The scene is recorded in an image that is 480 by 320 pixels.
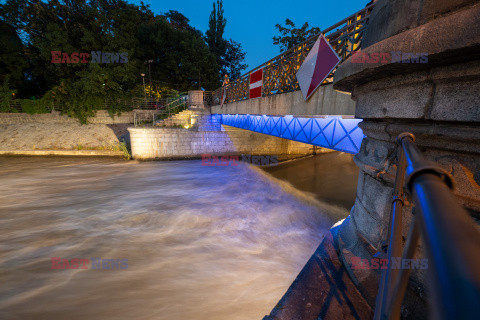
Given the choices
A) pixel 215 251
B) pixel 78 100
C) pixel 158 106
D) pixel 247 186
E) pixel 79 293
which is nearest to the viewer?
pixel 79 293

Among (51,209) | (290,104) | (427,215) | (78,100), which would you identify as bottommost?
(51,209)

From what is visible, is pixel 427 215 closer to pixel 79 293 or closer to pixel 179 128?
pixel 79 293

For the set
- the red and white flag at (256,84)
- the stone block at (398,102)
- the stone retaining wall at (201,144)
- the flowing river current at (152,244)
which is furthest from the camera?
the stone retaining wall at (201,144)

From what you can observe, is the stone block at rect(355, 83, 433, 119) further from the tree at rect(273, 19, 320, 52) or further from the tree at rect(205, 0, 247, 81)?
the tree at rect(205, 0, 247, 81)

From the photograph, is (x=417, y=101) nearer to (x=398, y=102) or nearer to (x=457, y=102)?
(x=398, y=102)

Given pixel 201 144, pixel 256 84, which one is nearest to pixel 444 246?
pixel 256 84

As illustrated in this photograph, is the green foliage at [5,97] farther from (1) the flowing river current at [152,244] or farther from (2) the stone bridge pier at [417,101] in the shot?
(2) the stone bridge pier at [417,101]

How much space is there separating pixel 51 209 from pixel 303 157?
1827cm

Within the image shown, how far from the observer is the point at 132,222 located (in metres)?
7.10

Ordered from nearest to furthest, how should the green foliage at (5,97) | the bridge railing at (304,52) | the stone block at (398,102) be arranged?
the stone block at (398,102) → the bridge railing at (304,52) → the green foliage at (5,97)

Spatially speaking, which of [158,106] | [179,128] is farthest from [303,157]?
[158,106]

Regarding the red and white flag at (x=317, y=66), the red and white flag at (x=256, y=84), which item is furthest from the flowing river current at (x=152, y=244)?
the red and white flag at (x=256, y=84)

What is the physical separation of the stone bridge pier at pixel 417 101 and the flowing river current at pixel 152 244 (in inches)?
113

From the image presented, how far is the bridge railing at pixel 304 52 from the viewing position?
14.1ft
